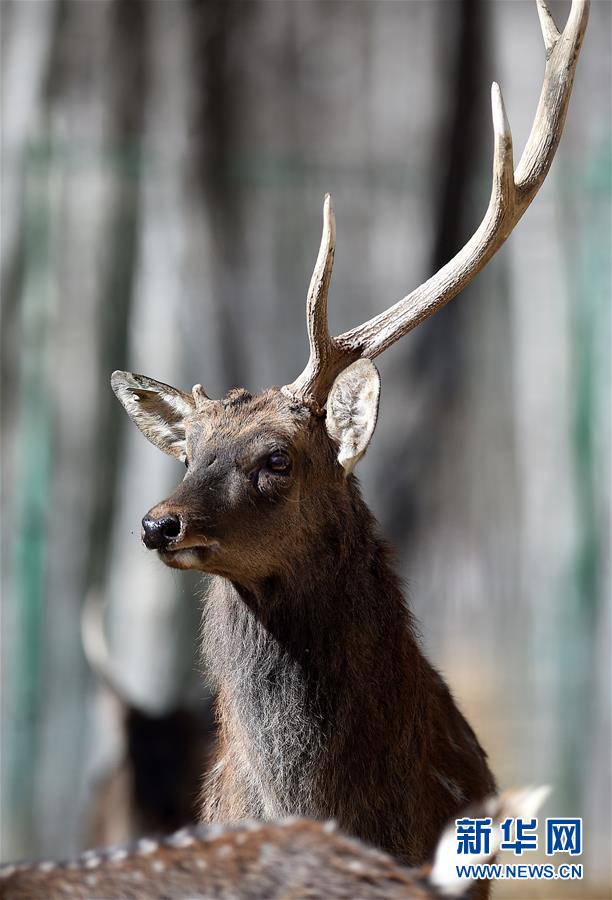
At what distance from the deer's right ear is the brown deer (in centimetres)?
17

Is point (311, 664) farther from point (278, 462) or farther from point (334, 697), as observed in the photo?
point (278, 462)

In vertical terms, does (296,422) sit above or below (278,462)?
above

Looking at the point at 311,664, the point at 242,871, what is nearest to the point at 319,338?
the point at 311,664

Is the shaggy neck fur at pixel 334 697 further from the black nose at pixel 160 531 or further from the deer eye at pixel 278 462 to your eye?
the black nose at pixel 160 531

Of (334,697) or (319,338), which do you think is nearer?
(334,697)

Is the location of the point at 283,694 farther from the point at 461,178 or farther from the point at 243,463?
the point at 461,178

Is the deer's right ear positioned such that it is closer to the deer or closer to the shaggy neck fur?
the shaggy neck fur

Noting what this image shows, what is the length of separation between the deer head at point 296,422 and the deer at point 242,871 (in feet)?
3.78

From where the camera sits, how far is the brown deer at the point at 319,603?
12.8 ft

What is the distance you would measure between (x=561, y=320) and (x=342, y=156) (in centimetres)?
155

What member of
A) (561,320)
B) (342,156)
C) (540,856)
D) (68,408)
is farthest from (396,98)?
(540,856)

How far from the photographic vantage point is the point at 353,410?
159 inches

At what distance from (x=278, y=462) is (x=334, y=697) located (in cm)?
72

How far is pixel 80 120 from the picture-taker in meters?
7.64
